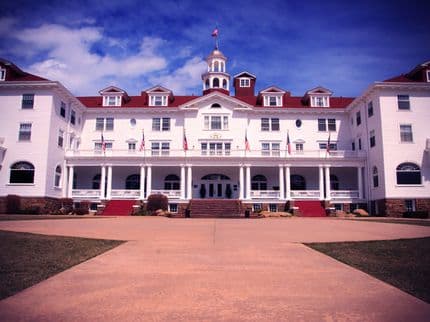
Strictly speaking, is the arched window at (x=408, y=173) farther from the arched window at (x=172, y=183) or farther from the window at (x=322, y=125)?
the arched window at (x=172, y=183)

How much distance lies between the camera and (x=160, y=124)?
4431cm

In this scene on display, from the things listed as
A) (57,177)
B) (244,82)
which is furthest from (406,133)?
(57,177)

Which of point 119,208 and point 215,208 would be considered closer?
point 215,208

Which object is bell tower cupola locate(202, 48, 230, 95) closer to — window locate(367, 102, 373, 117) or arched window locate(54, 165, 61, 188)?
window locate(367, 102, 373, 117)

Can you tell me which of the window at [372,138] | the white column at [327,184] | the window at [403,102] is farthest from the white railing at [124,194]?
the window at [403,102]

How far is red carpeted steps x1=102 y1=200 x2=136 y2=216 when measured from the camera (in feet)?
117

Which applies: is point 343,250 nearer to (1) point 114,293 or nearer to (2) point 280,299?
(2) point 280,299

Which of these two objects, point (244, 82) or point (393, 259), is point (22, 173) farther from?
point (393, 259)

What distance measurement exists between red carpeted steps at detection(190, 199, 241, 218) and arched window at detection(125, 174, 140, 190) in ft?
32.9

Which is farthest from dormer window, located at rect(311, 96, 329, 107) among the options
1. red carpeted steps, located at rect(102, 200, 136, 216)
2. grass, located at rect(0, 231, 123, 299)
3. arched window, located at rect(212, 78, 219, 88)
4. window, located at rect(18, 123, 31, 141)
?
grass, located at rect(0, 231, 123, 299)

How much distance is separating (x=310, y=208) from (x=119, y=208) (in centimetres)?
1888

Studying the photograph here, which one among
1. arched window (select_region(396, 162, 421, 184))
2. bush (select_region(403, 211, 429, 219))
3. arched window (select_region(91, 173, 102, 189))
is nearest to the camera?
bush (select_region(403, 211, 429, 219))

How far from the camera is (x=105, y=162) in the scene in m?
40.1

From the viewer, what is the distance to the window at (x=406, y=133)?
35.6 m
